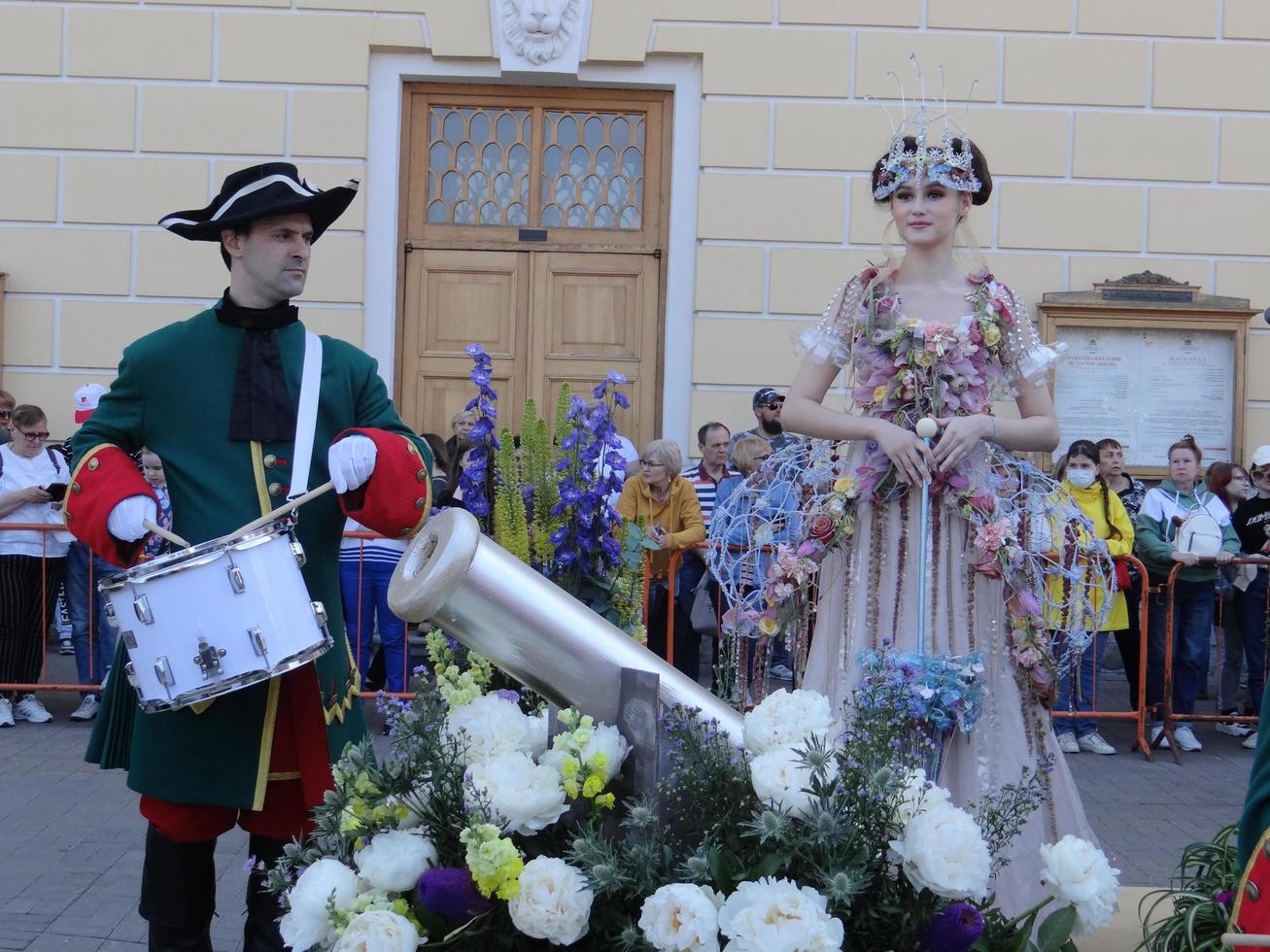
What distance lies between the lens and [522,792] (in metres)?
1.82

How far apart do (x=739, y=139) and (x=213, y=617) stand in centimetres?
695

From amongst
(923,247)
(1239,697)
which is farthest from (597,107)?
(923,247)

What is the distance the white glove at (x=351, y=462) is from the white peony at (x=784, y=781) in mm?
1232

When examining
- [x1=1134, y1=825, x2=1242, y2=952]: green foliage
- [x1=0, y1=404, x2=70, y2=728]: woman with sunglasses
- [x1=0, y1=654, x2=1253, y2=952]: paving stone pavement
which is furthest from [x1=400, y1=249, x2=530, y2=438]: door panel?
[x1=1134, y1=825, x2=1242, y2=952]: green foliage

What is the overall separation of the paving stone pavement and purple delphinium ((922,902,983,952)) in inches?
112

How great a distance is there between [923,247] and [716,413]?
18.5 ft

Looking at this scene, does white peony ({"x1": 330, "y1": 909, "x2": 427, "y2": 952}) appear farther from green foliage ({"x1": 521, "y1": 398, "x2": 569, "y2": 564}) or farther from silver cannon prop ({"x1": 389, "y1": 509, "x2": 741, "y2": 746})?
green foliage ({"x1": 521, "y1": 398, "x2": 569, "y2": 564})

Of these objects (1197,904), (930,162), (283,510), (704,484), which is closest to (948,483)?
(930,162)

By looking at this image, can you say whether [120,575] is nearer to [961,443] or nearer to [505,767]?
[505,767]

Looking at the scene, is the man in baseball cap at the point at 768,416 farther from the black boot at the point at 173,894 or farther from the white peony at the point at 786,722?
the white peony at the point at 786,722

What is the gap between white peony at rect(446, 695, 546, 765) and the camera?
194cm

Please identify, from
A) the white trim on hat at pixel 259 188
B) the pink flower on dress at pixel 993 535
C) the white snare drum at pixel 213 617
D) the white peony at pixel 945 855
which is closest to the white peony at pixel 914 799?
the white peony at pixel 945 855

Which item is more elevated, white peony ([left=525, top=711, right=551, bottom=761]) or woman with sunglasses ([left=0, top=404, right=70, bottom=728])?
white peony ([left=525, top=711, right=551, bottom=761])

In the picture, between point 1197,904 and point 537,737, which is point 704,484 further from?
point 537,737
